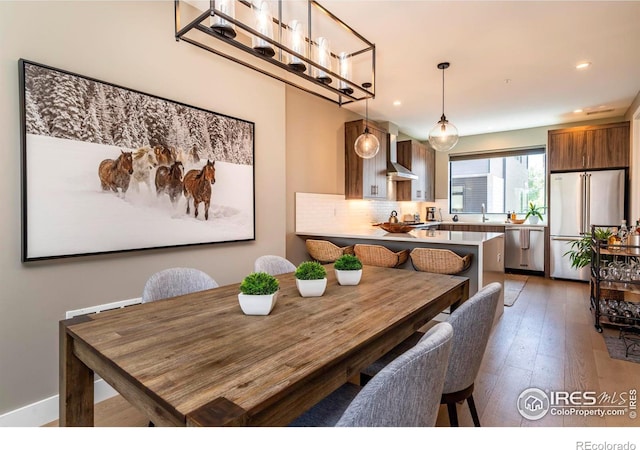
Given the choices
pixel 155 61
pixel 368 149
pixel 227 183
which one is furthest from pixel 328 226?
pixel 155 61

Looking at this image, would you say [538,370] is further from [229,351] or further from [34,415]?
[34,415]

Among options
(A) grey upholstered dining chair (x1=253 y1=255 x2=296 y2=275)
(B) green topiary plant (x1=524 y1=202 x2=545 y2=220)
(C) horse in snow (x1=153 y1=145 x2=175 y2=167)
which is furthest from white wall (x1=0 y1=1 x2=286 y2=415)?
(B) green topiary plant (x1=524 y1=202 x2=545 y2=220)

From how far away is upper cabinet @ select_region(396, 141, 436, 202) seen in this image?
588 cm

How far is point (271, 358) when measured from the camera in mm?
940

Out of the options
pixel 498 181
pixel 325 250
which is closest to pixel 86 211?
pixel 325 250

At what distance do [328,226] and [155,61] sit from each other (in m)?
2.74

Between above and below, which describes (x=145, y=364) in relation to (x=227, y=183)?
below

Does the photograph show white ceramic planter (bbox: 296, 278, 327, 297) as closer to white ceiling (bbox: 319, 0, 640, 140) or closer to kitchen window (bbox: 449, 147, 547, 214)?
white ceiling (bbox: 319, 0, 640, 140)

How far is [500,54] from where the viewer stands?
3152 mm

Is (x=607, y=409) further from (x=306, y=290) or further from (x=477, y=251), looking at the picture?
(x=306, y=290)

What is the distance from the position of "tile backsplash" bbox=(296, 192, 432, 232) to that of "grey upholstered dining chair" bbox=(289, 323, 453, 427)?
10.2ft

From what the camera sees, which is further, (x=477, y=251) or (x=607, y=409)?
(x=477, y=251)
